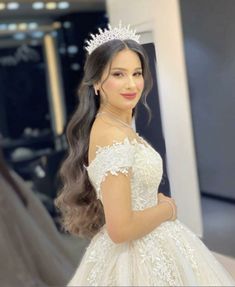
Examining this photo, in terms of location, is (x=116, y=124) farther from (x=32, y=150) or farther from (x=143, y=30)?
(x=32, y=150)

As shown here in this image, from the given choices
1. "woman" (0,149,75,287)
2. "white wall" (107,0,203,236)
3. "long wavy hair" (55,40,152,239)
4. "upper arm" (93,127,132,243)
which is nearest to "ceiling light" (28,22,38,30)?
"woman" (0,149,75,287)

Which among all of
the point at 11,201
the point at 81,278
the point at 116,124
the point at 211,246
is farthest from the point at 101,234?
the point at 11,201

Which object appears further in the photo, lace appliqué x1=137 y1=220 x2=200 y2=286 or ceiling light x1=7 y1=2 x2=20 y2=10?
ceiling light x1=7 y1=2 x2=20 y2=10

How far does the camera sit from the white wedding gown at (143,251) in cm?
113

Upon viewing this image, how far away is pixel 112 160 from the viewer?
3.63ft

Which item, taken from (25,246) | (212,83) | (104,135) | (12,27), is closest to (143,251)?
(104,135)

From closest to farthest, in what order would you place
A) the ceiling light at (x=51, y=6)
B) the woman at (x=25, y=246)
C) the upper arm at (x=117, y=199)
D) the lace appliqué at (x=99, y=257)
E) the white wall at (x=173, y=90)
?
1. the upper arm at (x=117, y=199)
2. the lace appliqué at (x=99, y=257)
3. the white wall at (x=173, y=90)
4. the woman at (x=25, y=246)
5. the ceiling light at (x=51, y=6)

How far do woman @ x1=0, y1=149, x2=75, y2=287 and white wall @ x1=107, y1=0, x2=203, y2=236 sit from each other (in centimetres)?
74

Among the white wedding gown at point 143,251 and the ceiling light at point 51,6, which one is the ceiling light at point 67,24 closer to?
the ceiling light at point 51,6

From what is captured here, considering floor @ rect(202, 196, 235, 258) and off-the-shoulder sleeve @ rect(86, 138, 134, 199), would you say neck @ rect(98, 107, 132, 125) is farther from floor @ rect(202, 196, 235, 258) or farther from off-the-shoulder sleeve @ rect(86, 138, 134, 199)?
floor @ rect(202, 196, 235, 258)

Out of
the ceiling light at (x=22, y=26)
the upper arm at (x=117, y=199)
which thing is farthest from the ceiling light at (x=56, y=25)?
the upper arm at (x=117, y=199)

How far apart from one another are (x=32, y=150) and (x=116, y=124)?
1197mm

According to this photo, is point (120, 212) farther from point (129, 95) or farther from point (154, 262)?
point (129, 95)

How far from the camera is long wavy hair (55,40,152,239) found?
46.3 inches
